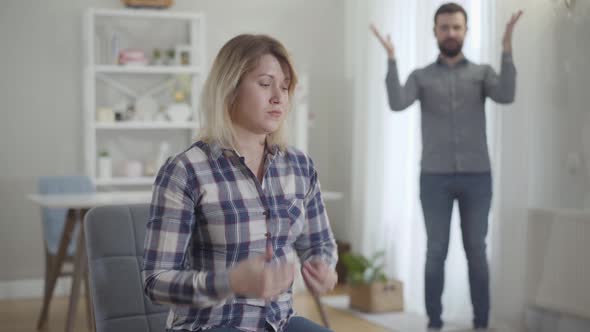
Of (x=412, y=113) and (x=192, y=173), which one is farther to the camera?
(x=412, y=113)

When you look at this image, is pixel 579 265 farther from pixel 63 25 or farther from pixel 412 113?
pixel 63 25

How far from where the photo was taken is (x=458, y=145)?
3.42m

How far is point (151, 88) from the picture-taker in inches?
197

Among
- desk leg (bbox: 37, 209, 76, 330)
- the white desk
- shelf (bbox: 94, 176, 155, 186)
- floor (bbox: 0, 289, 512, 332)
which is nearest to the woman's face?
the white desk

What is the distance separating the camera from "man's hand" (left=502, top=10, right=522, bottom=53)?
10.5ft

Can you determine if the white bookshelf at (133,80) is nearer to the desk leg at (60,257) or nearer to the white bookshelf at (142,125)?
the white bookshelf at (142,125)

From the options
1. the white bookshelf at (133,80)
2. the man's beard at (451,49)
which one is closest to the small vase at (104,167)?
the white bookshelf at (133,80)

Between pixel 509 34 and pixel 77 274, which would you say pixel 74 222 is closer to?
pixel 77 274

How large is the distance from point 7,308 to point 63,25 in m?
1.74

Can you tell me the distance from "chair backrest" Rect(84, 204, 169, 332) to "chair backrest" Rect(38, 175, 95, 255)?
2486 millimetres

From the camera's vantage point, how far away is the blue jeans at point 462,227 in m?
3.40

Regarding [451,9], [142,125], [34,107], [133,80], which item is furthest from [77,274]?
[451,9]

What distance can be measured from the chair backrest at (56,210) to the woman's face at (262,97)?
9.10ft

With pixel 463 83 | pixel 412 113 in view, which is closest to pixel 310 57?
pixel 412 113
